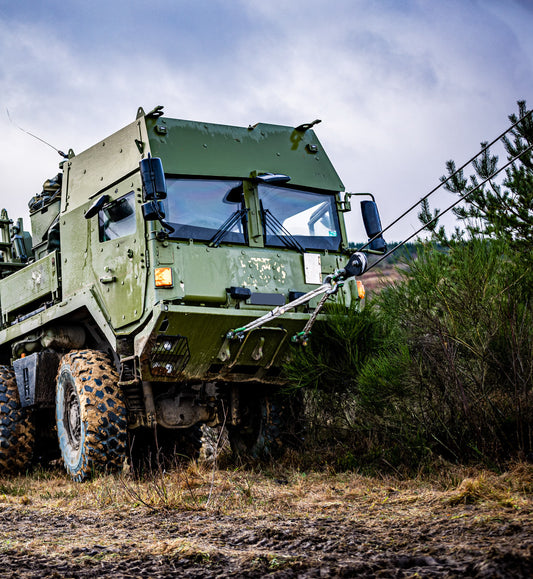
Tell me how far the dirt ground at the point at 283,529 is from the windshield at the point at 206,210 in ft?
8.18

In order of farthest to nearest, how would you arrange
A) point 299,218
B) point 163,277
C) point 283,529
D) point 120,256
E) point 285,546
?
point 299,218
point 120,256
point 163,277
point 283,529
point 285,546

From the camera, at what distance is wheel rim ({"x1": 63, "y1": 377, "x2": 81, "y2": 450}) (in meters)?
8.10

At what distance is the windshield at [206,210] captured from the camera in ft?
25.1

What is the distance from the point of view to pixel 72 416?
820 cm

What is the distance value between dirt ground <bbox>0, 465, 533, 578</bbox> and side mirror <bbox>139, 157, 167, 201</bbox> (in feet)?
8.77

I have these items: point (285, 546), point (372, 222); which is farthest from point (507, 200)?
point (285, 546)

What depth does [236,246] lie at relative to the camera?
7.85 meters

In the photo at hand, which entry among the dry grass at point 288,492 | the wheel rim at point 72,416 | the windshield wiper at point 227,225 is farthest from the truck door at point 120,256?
the dry grass at point 288,492

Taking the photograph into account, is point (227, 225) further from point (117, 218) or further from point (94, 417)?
point (94, 417)

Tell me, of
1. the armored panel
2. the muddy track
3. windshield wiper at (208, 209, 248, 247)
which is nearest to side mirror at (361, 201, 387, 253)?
windshield wiper at (208, 209, 248, 247)

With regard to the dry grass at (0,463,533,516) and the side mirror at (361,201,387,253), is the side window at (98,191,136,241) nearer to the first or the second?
the dry grass at (0,463,533,516)

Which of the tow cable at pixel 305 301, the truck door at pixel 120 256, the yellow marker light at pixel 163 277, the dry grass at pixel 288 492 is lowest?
the dry grass at pixel 288 492

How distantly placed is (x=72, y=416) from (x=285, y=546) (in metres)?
4.85

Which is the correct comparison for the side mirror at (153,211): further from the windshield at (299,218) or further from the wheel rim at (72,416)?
the wheel rim at (72,416)
